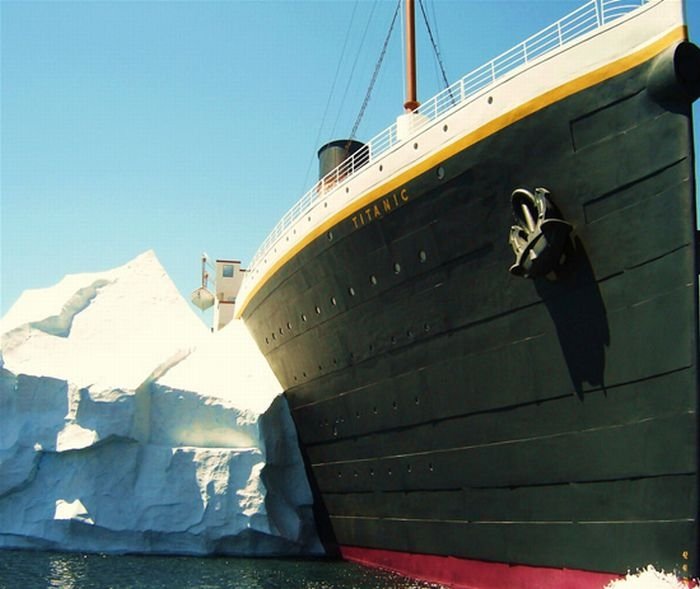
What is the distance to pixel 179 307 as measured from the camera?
1872 cm

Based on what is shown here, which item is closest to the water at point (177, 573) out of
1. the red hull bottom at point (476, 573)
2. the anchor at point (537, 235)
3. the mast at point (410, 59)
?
the red hull bottom at point (476, 573)

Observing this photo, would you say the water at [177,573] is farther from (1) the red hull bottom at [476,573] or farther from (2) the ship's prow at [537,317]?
(2) the ship's prow at [537,317]

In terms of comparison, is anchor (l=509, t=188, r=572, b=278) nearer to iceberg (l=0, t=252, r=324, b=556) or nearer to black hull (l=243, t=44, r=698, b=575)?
black hull (l=243, t=44, r=698, b=575)

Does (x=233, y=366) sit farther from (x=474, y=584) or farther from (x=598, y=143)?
(x=598, y=143)

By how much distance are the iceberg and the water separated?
512mm

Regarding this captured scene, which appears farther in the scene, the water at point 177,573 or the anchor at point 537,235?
the water at point 177,573

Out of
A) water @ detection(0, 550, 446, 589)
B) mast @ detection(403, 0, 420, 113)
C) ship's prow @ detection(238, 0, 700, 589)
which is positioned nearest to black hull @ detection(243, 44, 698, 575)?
ship's prow @ detection(238, 0, 700, 589)

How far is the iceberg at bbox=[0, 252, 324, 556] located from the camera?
13859 millimetres

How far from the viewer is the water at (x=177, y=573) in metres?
10.4

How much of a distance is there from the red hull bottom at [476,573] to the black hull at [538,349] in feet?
0.46

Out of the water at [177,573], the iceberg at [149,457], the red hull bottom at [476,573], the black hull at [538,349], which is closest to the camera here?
the black hull at [538,349]

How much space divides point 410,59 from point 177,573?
10323 mm

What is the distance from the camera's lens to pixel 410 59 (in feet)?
41.5

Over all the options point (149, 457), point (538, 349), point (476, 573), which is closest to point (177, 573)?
point (149, 457)
